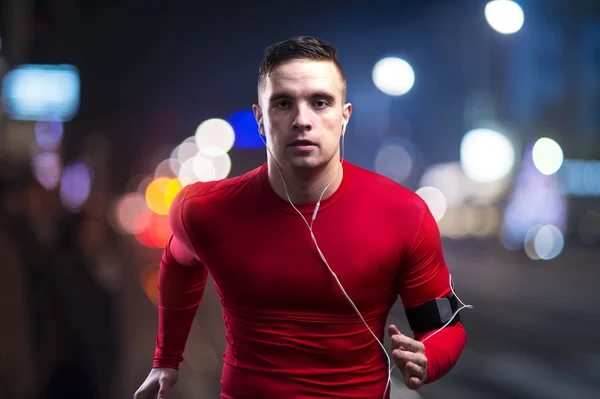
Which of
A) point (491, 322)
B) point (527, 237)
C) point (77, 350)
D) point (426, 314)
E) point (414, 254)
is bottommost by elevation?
point (527, 237)

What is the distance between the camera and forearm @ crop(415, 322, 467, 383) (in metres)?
3.18

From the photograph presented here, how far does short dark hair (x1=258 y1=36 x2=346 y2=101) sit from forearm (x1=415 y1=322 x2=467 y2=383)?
3.18 ft

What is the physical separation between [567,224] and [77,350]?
44050 millimetres

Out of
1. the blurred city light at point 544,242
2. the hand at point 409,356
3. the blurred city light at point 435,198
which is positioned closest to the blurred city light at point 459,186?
the blurred city light at point 435,198

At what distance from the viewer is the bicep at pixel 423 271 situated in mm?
3314

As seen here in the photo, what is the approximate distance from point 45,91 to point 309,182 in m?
15.2

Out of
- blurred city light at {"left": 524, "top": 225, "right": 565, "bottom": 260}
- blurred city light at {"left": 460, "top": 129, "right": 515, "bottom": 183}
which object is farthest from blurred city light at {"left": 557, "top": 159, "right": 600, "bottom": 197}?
blurred city light at {"left": 460, "top": 129, "right": 515, "bottom": 183}

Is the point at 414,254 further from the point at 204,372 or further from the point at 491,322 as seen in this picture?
the point at 491,322

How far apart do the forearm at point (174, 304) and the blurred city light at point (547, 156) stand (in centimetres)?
4768

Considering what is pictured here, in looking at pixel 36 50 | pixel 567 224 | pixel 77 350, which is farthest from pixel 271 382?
pixel 567 224

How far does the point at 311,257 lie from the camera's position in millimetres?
3330

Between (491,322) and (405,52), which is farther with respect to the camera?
(405,52)

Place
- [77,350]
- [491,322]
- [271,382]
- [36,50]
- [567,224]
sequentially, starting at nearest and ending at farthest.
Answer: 1. [271,382]
2. [77,350]
3. [491,322]
4. [36,50]
5. [567,224]

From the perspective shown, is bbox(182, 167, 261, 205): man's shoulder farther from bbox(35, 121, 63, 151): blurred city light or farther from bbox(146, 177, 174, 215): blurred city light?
bbox(146, 177, 174, 215): blurred city light
